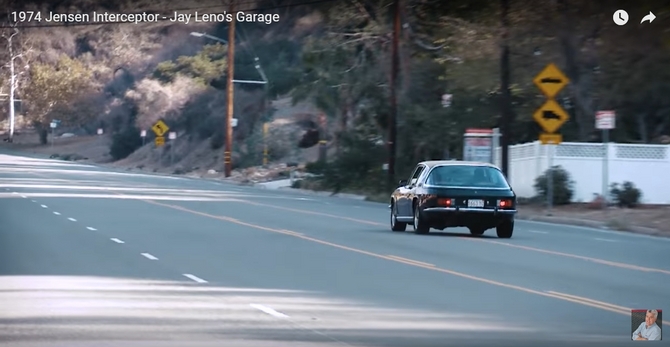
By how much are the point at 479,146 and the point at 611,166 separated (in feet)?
15.2

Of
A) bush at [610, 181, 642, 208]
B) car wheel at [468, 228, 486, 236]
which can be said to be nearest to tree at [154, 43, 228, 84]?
bush at [610, 181, 642, 208]

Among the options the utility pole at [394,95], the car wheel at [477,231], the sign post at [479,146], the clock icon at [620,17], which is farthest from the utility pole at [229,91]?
the car wheel at [477,231]

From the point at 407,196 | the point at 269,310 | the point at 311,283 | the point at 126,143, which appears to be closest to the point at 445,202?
the point at 407,196

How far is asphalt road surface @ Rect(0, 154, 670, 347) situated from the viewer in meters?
11.9

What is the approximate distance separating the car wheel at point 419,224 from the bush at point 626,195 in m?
13.5

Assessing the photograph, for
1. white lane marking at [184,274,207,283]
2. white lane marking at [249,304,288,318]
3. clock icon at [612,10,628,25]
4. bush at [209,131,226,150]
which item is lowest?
white lane marking at [249,304,288,318]

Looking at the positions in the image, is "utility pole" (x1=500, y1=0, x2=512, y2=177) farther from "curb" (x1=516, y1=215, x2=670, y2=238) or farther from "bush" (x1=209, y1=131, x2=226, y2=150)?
"bush" (x1=209, y1=131, x2=226, y2=150)

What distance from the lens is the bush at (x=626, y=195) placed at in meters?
37.8

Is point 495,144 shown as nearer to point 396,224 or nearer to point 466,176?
point 396,224

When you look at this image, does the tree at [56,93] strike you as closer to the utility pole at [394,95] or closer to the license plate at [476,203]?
the utility pole at [394,95]

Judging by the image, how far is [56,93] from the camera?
12125 cm

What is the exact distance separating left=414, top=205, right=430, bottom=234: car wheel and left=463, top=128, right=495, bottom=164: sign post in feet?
50.7

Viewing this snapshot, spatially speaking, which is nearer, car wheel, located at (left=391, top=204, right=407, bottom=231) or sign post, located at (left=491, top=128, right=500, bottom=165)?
car wheel, located at (left=391, top=204, right=407, bottom=231)

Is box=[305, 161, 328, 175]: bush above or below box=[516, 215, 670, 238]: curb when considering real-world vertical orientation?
above
